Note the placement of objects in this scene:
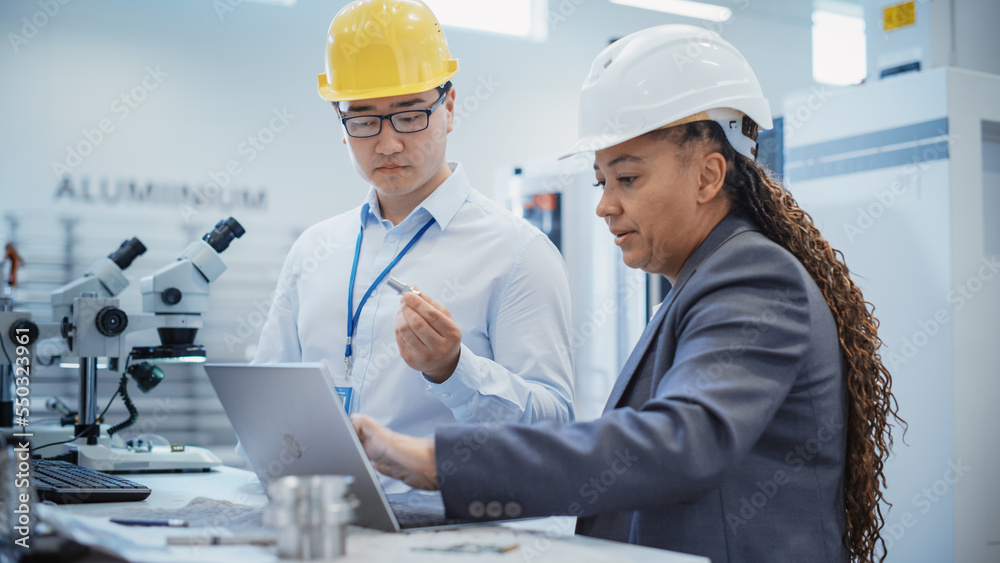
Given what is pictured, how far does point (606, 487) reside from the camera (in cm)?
102

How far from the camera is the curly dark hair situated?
1.22m

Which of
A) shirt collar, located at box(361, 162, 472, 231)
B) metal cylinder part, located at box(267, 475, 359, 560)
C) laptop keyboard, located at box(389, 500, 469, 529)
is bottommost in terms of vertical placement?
laptop keyboard, located at box(389, 500, 469, 529)

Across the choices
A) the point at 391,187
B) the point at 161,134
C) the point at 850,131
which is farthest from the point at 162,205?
the point at 850,131

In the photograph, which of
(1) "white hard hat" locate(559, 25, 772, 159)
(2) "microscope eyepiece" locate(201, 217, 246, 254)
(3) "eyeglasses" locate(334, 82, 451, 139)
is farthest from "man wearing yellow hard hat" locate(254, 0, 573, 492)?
(2) "microscope eyepiece" locate(201, 217, 246, 254)

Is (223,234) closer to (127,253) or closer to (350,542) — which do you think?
(127,253)

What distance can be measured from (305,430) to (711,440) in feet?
1.71

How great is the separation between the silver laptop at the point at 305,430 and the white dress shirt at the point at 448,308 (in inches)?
14.2

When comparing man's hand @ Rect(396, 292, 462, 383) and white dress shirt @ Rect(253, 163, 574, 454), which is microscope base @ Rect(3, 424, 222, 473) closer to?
white dress shirt @ Rect(253, 163, 574, 454)

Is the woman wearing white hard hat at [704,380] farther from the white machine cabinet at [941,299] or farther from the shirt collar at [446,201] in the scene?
the white machine cabinet at [941,299]

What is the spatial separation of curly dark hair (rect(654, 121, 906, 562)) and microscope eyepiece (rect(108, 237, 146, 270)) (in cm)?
210

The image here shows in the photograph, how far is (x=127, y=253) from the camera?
2.76 meters

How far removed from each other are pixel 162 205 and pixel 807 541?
3.72 m

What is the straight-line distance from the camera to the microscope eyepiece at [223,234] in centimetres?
243

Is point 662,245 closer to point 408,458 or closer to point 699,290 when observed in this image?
point 699,290
